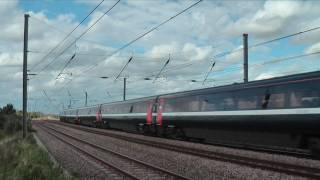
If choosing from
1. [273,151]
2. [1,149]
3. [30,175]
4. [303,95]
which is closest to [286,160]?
[303,95]

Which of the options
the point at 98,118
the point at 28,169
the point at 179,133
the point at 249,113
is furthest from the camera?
the point at 98,118

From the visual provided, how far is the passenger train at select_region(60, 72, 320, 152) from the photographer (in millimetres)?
17047

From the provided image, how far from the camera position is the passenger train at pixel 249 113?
55.9ft

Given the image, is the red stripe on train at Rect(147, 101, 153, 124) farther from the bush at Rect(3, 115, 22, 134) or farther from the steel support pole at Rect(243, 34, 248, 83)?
the bush at Rect(3, 115, 22, 134)

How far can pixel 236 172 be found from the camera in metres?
14.6

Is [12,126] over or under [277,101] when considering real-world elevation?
under

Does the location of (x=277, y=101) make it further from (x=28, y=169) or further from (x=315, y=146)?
(x=28, y=169)

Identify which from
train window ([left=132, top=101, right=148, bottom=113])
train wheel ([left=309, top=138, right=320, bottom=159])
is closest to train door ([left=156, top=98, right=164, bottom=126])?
train window ([left=132, top=101, right=148, bottom=113])

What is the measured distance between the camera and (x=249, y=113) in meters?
20.1

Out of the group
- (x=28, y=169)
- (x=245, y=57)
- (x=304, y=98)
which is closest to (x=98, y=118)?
(x=245, y=57)

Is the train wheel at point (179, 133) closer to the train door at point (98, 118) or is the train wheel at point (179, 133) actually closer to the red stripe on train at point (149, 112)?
the red stripe on train at point (149, 112)

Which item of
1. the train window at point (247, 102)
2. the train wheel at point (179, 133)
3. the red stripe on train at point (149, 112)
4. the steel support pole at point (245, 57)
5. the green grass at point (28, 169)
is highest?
the steel support pole at point (245, 57)

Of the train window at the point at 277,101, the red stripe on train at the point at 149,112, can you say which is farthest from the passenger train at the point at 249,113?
the red stripe on train at the point at 149,112

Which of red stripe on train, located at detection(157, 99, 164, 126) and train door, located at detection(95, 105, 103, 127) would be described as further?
train door, located at detection(95, 105, 103, 127)
